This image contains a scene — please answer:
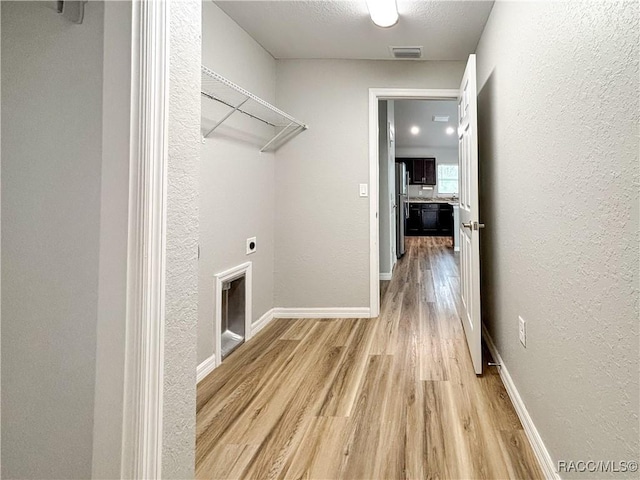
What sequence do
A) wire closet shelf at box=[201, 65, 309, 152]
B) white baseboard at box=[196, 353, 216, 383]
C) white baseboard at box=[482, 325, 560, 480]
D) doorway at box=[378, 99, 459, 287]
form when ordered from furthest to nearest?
1. doorway at box=[378, 99, 459, 287]
2. white baseboard at box=[196, 353, 216, 383]
3. wire closet shelf at box=[201, 65, 309, 152]
4. white baseboard at box=[482, 325, 560, 480]

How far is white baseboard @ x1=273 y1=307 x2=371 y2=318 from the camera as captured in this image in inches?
130

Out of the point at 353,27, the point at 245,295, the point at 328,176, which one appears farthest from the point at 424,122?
the point at 245,295

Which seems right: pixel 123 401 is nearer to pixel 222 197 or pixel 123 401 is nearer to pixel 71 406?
pixel 71 406

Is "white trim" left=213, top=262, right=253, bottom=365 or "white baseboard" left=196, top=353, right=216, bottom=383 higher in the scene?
"white trim" left=213, top=262, right=253, bottom=365

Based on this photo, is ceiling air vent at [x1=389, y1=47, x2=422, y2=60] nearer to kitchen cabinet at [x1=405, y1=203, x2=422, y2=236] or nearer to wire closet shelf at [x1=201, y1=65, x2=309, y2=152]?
wire closet shelf at [x1=201, y1=65, x2=309, y2=152]

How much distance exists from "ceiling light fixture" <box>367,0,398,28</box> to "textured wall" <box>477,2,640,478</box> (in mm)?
638

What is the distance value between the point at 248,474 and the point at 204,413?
504mm

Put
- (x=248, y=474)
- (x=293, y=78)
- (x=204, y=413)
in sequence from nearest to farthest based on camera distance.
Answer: (x=248, y=474), (x=204, y=413), (x=293, y=78)

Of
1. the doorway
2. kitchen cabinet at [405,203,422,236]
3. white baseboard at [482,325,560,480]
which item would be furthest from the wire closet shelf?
kitchen cabinet at [405,203,422,236]

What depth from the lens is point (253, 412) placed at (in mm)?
1771

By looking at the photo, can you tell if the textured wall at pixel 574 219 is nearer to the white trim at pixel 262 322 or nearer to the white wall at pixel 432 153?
the white trim at pixel 262 322

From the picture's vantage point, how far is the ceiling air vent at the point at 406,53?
295 centimetres

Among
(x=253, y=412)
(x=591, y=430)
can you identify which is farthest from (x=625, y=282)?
(x=253, y=412)

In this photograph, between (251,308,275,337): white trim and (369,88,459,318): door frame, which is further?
(369,88,459,318): door frame
